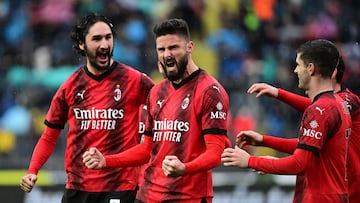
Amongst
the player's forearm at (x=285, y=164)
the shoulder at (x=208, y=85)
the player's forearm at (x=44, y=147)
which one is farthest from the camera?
the player's forearm at (x=44, y=147)

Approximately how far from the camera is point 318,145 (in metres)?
6.76

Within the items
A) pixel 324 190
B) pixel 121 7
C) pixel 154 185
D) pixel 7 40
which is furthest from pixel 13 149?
pixel 324 190

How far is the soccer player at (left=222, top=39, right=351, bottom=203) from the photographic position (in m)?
6.78

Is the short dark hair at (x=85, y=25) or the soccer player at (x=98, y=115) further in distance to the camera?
the short dark hair at (x=85, y=25)

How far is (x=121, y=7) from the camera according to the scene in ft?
51.7

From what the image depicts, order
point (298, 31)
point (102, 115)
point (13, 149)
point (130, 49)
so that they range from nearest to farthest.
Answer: point (102, 115) < point (13, 149) < point (130, 49) < point (298, 31)

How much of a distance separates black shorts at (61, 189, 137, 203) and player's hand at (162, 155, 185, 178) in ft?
5.43

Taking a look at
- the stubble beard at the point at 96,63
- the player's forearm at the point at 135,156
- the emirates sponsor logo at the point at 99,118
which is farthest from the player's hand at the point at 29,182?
the stubble beard at the point at 96,63

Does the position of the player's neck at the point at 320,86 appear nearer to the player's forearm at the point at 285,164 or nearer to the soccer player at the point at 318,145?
the soccer player at the point at 318,145

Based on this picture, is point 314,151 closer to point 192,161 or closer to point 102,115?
point 192,161

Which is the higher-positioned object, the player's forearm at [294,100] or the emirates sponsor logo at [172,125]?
the player's forearm at [294,100]

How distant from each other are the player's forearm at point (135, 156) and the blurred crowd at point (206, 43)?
528 cm

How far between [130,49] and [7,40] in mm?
1964

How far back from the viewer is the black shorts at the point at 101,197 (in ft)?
27.6
